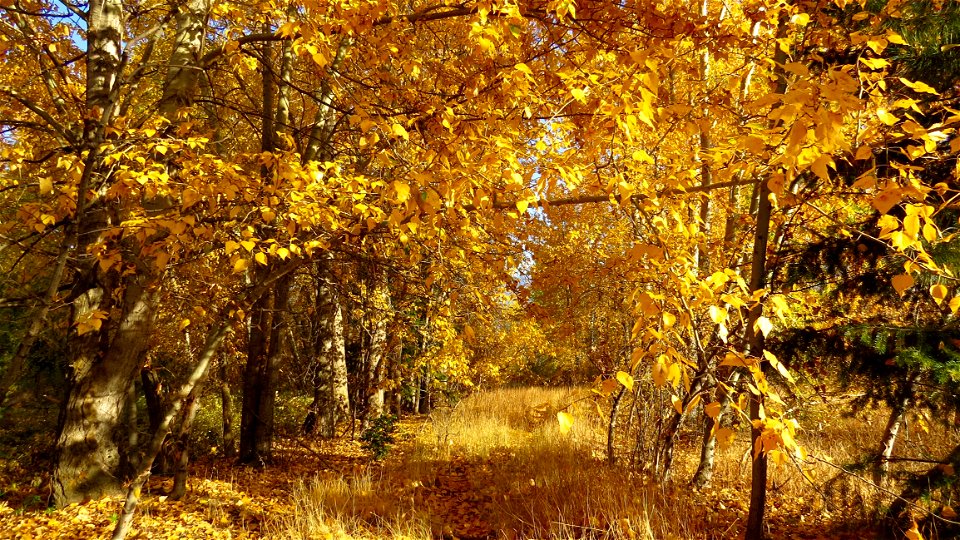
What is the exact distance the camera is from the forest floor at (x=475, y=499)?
13.3ft

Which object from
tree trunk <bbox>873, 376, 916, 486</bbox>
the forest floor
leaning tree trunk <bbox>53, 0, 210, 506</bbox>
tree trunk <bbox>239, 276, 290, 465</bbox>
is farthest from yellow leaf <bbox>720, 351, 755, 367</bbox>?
tree trunk <bbox>239, 276, 290, 465</bbox>

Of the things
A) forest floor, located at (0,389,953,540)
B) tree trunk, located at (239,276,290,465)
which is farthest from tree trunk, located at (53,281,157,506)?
tree trunk, located at (239,276,290,465)

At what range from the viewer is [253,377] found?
262 inches

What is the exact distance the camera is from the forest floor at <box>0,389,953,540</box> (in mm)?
4055

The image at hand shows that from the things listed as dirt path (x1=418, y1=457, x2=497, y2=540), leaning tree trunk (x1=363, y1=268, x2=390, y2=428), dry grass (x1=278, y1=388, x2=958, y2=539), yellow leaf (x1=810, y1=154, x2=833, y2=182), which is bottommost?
dirt path (x1=418, y1=457, x2=497, y2=540)

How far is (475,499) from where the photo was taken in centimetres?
545

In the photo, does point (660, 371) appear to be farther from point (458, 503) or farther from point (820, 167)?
point (458, 503)

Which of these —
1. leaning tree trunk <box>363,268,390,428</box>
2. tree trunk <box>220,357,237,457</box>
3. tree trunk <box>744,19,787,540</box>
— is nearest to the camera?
tree trunk <box>744,19,787,540</box>

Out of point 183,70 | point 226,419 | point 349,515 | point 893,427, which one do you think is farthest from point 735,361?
point 226,419

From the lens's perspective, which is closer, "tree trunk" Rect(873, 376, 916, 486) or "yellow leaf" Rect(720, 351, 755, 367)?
"yellow leaf" Rect(720, 351, 755, 367)

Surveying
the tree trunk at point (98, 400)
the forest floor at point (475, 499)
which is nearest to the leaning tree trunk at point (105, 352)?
the tree trunk at point (98, 400)

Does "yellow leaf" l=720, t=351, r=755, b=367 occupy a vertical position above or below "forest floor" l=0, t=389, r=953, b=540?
above

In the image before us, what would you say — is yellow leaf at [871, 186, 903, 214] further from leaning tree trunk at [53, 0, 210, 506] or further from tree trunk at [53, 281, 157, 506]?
tree trunk at [53, 281, 157, 506]

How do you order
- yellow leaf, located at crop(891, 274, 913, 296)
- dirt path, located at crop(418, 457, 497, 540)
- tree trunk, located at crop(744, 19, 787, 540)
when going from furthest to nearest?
dirt path, located at crop(418, 457, 497, 540), tree trunk, located at crop(744, 19, 787, 540), yellow leaf, located at crop(891, 274, 913, 296)
